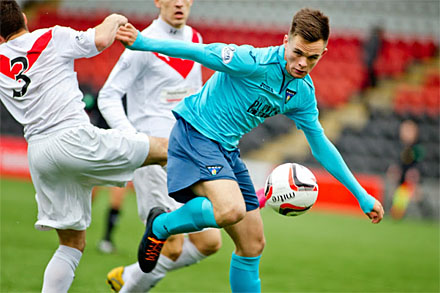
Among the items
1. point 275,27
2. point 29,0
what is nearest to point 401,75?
point 275,27

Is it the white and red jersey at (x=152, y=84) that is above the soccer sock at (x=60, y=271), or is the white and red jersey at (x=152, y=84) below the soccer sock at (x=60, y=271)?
above

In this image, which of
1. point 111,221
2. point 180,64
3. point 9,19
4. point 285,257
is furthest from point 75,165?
point 285,257

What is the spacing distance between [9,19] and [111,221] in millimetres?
4006

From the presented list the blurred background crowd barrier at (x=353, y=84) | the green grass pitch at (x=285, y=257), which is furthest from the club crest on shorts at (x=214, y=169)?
the blurred background crowd barrier at (x=353, y=84)

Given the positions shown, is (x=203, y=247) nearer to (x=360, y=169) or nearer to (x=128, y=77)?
(x=128, y=77)

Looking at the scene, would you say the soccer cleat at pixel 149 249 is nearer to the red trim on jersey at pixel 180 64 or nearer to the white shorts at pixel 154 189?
→ the white shorts at pixel 154 189

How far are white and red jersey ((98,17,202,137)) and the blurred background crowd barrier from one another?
29.4 feet

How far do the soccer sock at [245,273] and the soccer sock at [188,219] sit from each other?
440 millimetres

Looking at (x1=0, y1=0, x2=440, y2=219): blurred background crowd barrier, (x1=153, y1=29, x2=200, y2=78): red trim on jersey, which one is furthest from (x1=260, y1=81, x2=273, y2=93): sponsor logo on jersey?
(x1=0, y1=0, x2=440, y2=219): blurred background crowd barrier

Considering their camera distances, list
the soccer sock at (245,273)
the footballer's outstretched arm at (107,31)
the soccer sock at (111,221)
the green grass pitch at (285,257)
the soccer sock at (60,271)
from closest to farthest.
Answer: the footballer's outstretched arm at (107,31), the soccer sock at (60,271), the soccer sock at (245,273), the green grass pitch at (285,257), the soccer sock at (111,221)

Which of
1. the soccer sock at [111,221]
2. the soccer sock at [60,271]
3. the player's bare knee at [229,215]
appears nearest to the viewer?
the player's bare knee at [229,215]

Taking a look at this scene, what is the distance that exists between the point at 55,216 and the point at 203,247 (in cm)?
123

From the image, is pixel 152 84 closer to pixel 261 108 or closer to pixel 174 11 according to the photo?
pixel 174 11

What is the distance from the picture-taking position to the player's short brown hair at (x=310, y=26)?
373 centimetres
